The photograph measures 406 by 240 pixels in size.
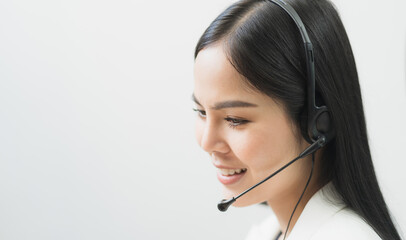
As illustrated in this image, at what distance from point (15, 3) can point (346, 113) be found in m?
1.35

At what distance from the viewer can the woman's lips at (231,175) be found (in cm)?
93

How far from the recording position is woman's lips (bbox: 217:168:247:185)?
93 centimetres

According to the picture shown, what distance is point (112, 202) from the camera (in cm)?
181

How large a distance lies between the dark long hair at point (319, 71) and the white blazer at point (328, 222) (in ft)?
0.09

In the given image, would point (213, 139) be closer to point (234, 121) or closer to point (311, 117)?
point (234, 121)

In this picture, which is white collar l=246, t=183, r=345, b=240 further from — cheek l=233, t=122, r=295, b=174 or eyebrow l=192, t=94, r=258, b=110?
eyebrow l=192, t=94, r=258, b=110

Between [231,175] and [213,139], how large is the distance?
0.09m


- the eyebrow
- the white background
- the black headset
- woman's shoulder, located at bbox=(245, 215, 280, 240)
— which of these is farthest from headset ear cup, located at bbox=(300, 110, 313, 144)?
the white background

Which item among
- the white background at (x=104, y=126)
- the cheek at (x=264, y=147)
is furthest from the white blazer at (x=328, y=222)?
the white background at (x=104, y=126)

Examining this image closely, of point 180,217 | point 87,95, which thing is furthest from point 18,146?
point 180,217

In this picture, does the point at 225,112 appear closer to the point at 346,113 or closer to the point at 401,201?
the point at 346,113

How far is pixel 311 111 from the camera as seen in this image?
848 mm

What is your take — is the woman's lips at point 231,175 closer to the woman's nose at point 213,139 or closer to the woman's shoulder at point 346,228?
the woman's nose at point 213,139

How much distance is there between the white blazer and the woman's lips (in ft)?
0.46
